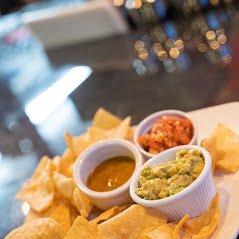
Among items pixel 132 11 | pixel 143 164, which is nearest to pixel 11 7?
pixel 132 11

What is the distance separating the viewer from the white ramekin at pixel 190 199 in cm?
115

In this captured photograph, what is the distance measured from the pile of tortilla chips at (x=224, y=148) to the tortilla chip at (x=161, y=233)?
0.26 m

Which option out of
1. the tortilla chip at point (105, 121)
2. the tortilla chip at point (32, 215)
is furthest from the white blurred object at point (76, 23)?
the tortilla chip at point (32, 215)

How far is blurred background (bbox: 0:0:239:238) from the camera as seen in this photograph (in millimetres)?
1866

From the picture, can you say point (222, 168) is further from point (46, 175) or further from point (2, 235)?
point (2, 235)

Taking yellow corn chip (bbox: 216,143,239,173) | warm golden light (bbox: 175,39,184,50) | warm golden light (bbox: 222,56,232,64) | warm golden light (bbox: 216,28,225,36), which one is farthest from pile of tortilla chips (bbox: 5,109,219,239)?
warm golden light (bbox: 216,28,225,36)

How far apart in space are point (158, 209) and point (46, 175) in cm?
48

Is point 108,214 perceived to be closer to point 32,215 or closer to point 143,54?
point 32,215

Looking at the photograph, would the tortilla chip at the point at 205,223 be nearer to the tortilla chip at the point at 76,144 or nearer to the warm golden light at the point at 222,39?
the tortilla chip at the point at 76,144

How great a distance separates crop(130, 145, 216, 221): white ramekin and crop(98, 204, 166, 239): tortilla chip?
0.02 m

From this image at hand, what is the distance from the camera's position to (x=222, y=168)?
1.31m

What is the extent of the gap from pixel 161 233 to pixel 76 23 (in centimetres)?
171

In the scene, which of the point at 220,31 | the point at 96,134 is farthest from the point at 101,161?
the point at 220,31

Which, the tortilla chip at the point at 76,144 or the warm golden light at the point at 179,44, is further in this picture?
the warm golden light at the point at 179,44
